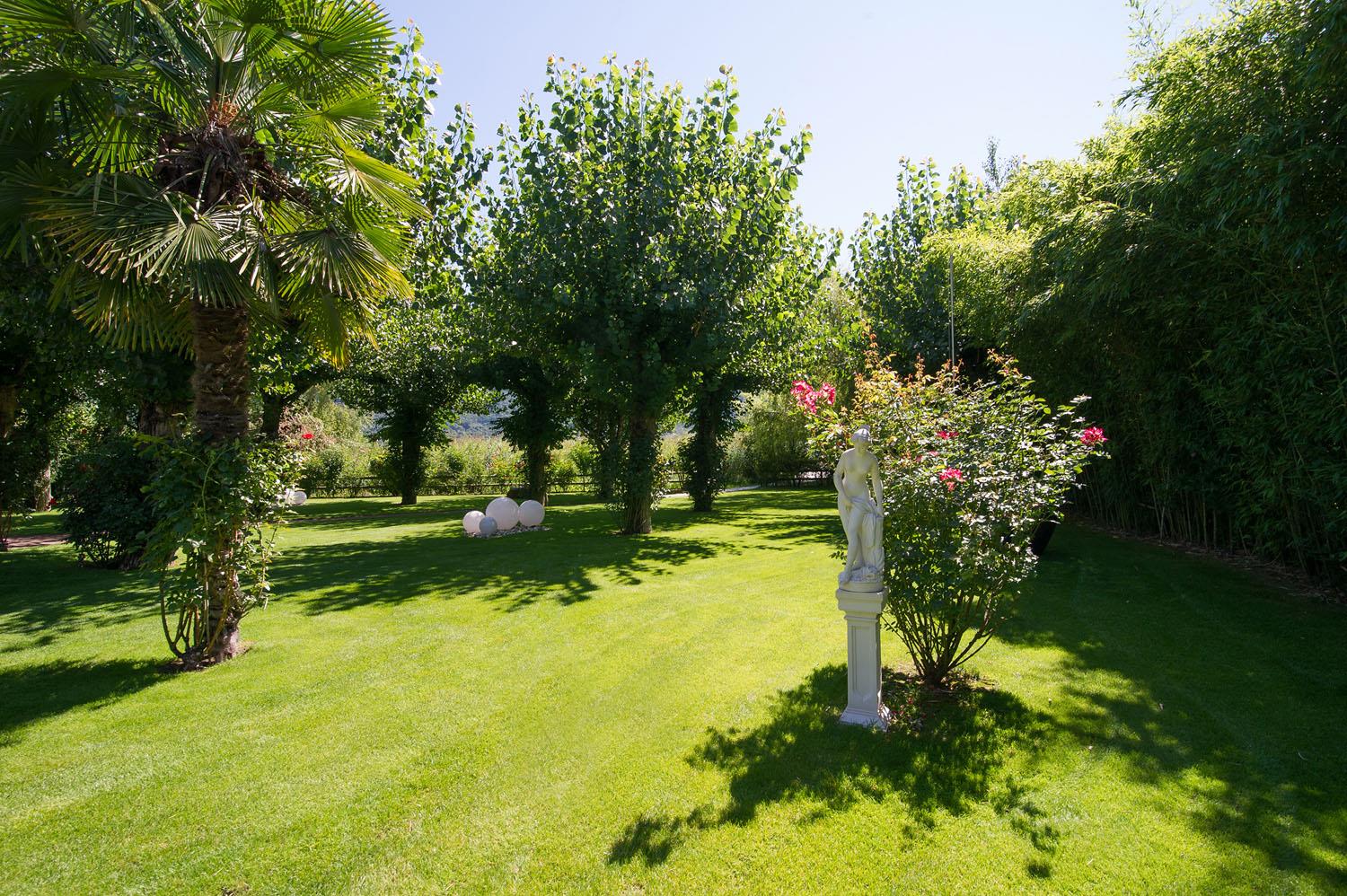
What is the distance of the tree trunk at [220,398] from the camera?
5.12m

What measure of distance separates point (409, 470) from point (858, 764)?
20.9 meters

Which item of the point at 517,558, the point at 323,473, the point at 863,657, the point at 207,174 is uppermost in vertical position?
the point at 207,174

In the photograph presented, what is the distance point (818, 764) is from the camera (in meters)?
3.55

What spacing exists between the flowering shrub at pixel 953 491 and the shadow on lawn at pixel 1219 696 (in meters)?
0.93

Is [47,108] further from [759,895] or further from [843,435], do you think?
[759,895]

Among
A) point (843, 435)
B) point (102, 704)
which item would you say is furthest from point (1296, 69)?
point (102, 704)

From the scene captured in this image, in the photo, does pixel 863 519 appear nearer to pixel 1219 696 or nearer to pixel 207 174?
pixel 1219 696

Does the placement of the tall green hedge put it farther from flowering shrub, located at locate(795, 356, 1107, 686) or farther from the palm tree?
the palm tree

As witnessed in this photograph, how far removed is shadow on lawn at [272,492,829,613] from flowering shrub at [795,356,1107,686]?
14.0 ft

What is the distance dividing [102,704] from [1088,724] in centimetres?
676

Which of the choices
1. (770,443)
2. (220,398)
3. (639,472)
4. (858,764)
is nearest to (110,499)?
(220,398)

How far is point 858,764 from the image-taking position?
11.6 feet

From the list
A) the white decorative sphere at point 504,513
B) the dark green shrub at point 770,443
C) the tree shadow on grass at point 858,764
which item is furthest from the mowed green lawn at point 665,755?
the dark green shrub at point 770,443

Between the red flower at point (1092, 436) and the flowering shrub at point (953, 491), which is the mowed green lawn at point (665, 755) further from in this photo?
the red flower at point (1092, 436)
